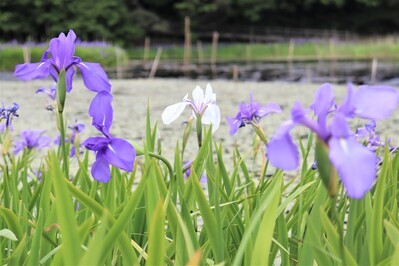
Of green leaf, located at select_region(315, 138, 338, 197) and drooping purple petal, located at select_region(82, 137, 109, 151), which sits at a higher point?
green leaf, located at select_region(315, 138, 338, 197)

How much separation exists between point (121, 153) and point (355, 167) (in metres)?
0.34

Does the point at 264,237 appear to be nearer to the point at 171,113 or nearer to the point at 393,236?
the point at 393,236

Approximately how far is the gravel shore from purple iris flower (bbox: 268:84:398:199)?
1.29 metres

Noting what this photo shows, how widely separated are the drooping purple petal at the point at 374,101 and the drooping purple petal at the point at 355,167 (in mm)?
56

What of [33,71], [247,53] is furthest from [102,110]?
[247,53]

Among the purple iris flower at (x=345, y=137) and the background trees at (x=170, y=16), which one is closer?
the purple iris flower at (x=345, y=137)

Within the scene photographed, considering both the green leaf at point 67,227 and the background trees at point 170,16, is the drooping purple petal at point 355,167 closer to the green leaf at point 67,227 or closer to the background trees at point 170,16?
the green leaf at point 67,227

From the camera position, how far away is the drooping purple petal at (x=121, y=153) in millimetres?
693

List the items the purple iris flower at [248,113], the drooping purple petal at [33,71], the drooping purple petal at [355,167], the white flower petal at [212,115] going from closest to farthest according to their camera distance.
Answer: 1. the drooping purple petal at [355,167]
2. the drooping purple petal at [33,71]
3. the white flower petal at [212,115]
4. the purple iris flower at [248,113]

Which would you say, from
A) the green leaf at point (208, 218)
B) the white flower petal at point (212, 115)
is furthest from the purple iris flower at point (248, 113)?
the green leaf at point (208, 218)

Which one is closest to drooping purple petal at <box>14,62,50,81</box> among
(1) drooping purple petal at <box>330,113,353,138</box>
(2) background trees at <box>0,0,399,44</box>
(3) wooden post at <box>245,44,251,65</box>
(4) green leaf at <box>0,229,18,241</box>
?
(4) green leaf at <box>0,229,18,241</box>

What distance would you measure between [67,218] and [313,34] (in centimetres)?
2089

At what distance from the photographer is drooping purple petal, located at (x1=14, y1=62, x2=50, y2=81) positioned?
77 centimetres

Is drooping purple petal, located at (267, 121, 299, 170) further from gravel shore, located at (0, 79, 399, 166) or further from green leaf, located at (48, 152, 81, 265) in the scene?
gravel shore, located at (0, 79, 399, 166)
